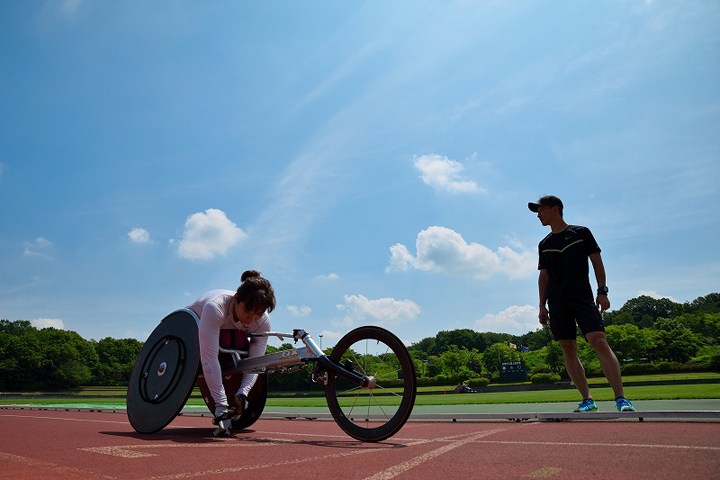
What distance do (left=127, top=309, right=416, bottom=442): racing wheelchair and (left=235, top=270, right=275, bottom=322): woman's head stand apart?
0.44 meters

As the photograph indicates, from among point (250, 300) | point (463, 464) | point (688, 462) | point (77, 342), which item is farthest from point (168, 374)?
point (77, 342)

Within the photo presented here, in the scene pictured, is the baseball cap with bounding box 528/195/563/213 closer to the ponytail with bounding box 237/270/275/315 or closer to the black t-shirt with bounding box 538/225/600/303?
the black t-shirt with bounding box 538/225/600/303

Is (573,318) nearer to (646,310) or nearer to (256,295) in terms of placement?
(256,295)

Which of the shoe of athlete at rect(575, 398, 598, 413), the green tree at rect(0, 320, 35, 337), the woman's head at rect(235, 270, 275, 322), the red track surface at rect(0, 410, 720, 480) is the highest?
the green tree at rect(0, 320, 35, 337)

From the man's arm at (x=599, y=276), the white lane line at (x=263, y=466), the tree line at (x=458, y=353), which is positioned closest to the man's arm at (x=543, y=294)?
the man's arm at (x=599, y=276)

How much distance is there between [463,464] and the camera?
312cm

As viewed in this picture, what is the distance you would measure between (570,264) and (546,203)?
0.97m

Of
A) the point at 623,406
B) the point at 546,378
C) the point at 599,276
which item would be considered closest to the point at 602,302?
the point at 599,276

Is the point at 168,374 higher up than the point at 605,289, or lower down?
lower down

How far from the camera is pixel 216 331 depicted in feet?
16.3

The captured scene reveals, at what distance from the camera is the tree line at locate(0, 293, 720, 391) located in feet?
257

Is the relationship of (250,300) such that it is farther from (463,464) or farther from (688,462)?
(688,462)

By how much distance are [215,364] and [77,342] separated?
138m

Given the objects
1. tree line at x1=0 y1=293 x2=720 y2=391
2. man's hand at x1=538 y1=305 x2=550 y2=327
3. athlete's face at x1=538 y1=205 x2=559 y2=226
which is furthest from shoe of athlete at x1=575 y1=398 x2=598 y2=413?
tree line at x1=0 y1=293 x2=720 y2=391
